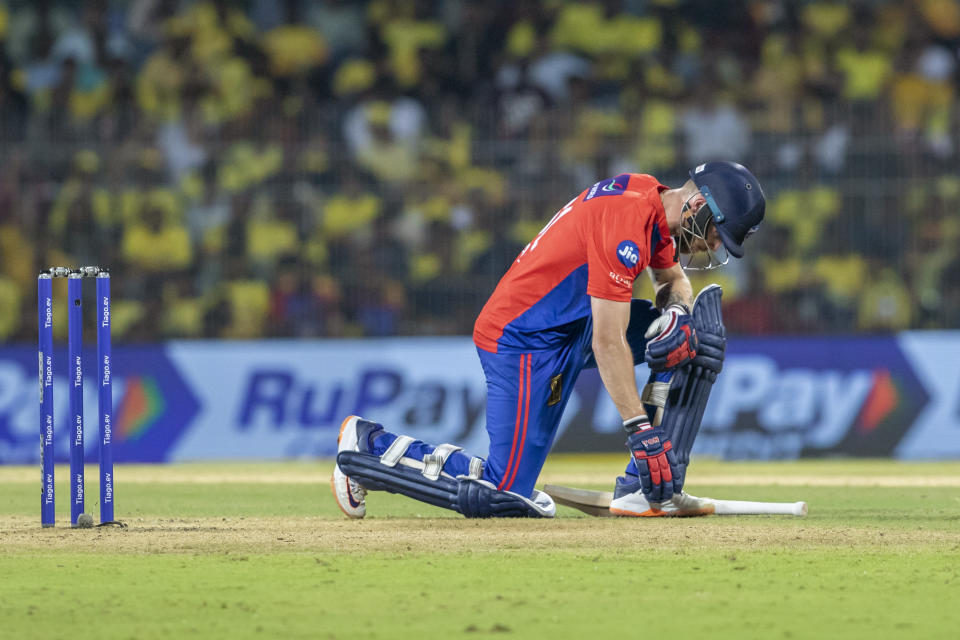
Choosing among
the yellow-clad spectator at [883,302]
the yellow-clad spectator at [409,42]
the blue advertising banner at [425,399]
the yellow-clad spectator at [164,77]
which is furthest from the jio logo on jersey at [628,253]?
the yellow-clad spectator at [164,77]

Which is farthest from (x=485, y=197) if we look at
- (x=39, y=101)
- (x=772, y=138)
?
(x=39, y=101)

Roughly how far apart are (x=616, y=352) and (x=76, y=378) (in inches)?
92.6

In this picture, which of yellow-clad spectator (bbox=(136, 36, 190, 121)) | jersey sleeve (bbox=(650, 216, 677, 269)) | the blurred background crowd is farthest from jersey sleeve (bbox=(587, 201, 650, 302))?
yellow-clad spectator (bbox=(136, 36, 190, 121))

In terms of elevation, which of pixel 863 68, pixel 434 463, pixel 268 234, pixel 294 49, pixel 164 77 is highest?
pixel 294 49

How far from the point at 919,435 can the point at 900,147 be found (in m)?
2.81

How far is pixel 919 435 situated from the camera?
39.1 ft

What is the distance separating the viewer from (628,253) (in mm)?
5984

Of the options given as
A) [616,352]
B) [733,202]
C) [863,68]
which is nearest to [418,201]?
[863,68]

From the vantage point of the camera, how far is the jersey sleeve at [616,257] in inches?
235

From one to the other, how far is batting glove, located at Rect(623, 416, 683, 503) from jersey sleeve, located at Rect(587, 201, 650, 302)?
0.57m

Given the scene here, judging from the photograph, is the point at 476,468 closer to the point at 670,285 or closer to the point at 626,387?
the point at 626,387

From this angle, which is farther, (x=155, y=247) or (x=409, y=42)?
(x=409, y=42)

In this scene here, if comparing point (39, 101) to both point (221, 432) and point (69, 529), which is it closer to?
point (221, 432)

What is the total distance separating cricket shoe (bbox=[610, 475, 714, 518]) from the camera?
6.50 meters
